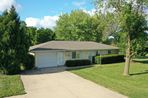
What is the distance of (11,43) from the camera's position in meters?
23.6


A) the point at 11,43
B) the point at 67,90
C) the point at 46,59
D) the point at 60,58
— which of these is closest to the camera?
the point at 67,90

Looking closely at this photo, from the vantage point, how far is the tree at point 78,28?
57.2 metres

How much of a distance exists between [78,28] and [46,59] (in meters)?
28.6

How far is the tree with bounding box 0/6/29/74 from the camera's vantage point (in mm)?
23141

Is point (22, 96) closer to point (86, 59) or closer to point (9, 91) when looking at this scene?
point (9, 91)

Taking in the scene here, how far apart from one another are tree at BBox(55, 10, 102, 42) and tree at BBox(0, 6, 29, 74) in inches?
1306

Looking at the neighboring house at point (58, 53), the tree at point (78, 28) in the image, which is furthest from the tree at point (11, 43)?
the tree at point (78, 28)

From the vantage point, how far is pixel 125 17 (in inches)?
827

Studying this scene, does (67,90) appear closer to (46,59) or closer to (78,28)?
(46,59)

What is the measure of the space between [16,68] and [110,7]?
12.2 m

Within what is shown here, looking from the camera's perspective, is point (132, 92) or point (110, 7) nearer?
point (132, 92)

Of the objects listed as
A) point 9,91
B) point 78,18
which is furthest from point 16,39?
point 78,18

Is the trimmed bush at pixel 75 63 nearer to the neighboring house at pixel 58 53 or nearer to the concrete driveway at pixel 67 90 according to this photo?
the neighboring house at pixel 58 53

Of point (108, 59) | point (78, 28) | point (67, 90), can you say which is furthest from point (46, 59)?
point (78, 28)
